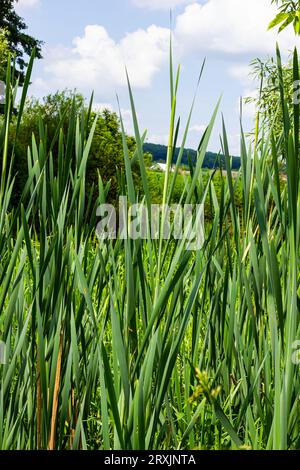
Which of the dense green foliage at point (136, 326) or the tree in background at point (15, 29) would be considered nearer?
the dense green foliage at point (136, 326)

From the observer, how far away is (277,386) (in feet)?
2.32

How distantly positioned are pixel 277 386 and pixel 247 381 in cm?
28

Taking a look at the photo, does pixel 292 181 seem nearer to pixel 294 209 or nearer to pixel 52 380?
pixel 294 209

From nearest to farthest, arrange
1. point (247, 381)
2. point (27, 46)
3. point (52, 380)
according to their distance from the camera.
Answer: point (52, 380), point (247, 381), point (27, 46)

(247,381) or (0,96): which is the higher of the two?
(0,96)

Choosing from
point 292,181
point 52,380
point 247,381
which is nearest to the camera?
point 292,181

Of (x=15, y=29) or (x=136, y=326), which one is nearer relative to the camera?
(x=136, y=326)

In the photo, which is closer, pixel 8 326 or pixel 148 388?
pixel 148 388

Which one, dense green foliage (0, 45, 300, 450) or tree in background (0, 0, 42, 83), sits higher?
Result: tree in background (0, 0, 42, 83)

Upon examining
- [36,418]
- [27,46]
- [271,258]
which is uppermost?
[27,46]

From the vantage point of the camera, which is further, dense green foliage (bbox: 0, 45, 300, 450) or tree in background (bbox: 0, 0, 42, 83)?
tree in background (bbox: 0, 0, 42, 83)

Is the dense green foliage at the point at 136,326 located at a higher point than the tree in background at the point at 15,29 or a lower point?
lower

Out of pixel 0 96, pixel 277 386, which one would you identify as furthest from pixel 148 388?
pixel 0 96

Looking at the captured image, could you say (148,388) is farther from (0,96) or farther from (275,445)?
(0,96)
